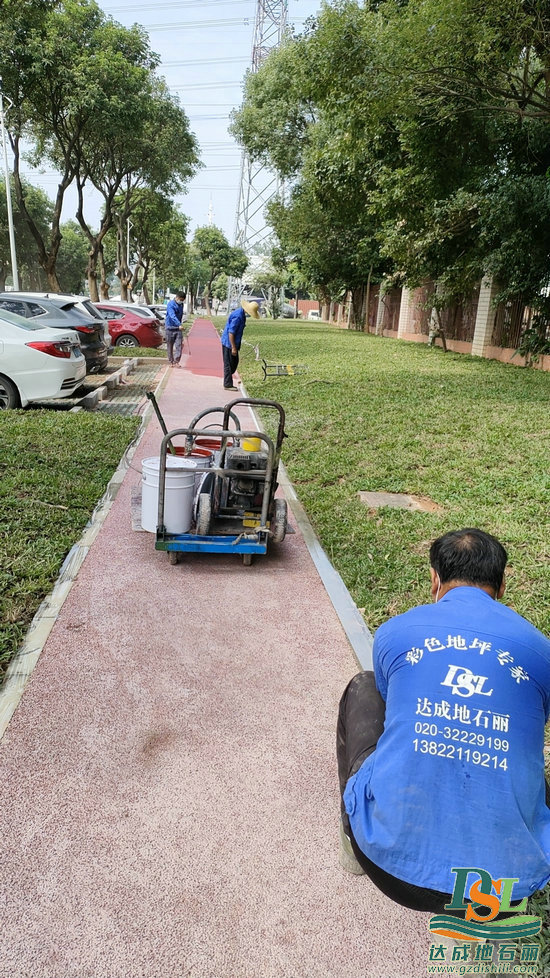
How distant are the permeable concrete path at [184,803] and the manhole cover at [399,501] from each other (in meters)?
1.93

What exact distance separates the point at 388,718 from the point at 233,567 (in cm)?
319

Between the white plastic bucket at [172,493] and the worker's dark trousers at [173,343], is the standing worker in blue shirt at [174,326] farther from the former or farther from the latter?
the white plastic bucket at [172,493]

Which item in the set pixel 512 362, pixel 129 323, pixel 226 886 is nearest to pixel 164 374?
pixel 129 323

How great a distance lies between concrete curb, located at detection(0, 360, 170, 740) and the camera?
3238 mm

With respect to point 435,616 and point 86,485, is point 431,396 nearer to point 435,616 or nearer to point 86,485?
point 86,485

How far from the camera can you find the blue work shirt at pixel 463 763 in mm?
1677

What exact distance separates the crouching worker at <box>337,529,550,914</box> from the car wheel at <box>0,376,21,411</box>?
873 cm

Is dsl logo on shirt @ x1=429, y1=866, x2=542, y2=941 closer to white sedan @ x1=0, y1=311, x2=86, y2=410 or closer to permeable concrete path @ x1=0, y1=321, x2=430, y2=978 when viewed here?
permeable concrete path @ x1=0, y1=321, x2=430, y2=978

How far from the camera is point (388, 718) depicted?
1.86 metres

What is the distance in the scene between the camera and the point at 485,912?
1.75 metres

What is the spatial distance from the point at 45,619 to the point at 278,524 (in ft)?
5.69

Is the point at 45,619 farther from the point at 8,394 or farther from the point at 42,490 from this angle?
the point at 8,394

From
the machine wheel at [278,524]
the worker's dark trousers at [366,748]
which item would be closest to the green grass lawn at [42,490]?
the machine wheel at [278,524]

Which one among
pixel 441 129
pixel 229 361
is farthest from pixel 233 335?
pixel 441 129
